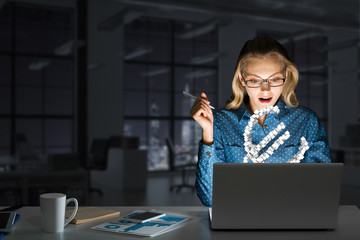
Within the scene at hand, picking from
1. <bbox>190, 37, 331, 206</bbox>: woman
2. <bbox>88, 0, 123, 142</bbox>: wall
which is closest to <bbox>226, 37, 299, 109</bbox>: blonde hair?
<bbox>190, 37, 331, 206</bbox>: woman

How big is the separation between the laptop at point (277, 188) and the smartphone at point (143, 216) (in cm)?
30

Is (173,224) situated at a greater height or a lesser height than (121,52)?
lesser

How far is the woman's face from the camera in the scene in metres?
1.64

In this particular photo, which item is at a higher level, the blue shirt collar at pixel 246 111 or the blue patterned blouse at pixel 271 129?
the blue shirt collar at pixel 246 111

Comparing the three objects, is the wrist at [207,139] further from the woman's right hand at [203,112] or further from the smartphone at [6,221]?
the smartphone at [6,221]

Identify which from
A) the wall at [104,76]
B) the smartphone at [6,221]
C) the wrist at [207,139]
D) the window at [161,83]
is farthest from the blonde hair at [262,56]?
the window at [161,83]

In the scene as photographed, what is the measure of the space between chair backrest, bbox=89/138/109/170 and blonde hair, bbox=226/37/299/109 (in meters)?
5.28

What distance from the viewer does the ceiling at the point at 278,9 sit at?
7.39 meters

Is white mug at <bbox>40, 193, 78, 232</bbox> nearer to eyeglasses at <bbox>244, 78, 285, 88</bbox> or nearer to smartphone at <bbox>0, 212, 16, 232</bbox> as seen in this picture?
smartphone at <bbox>0, 212, 16, 232</bbox>

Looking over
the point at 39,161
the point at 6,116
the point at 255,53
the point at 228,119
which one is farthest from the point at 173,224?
the point at 6,116

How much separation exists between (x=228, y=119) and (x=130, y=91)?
817 centimetres

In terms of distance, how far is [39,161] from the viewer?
A: 604cm

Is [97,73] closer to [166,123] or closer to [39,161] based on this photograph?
[166,123]

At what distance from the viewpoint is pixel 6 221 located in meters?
1.30
